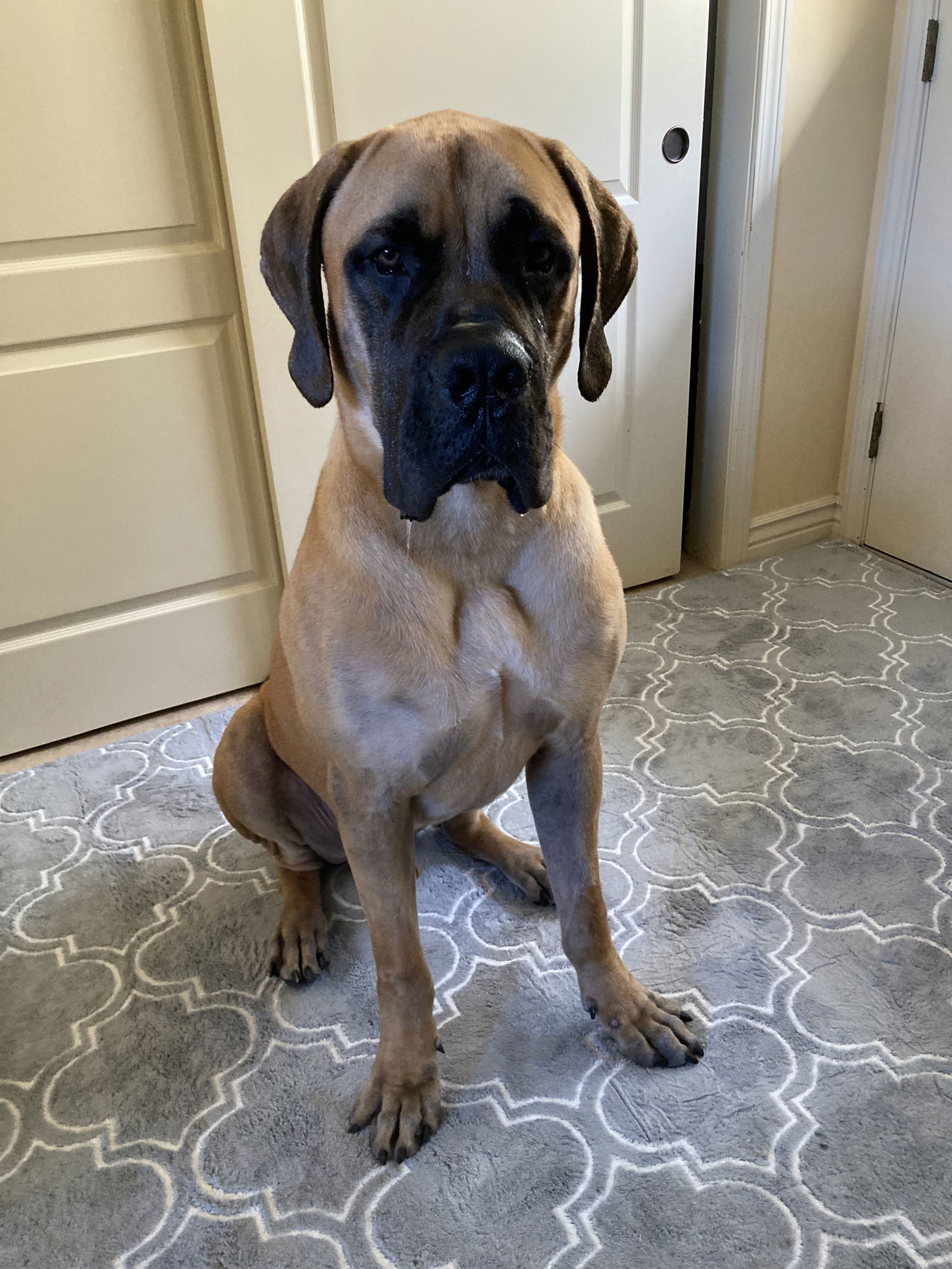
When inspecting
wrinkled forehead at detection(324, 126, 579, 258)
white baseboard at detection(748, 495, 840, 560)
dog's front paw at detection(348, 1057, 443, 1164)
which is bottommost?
white baseboard at detection(748, 495, 840, 560)

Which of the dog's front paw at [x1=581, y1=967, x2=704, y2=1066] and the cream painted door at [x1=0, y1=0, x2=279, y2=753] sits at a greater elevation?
the cream painted door at [x1=0, y1=0, x2=279, y2=753]

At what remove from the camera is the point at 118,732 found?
2.34 metres

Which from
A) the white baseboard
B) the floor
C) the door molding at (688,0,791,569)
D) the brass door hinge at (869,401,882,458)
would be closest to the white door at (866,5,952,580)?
the brass door hinge at (869,401,882,458)

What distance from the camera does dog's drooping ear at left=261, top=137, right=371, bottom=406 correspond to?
3.66ft

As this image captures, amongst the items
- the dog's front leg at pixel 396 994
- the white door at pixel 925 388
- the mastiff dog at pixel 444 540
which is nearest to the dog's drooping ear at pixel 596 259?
the mastiff dog at pixel 444 540

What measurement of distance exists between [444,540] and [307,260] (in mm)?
374

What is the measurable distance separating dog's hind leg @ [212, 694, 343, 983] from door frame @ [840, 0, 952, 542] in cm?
216

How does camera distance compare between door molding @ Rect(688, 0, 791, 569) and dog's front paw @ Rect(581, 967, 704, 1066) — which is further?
door molding @ Rect(688, 0, 791, 569)

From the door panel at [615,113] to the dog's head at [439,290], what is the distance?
1.08m

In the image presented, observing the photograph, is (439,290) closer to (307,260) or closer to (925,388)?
(307,260)

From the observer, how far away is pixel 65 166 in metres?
1.88

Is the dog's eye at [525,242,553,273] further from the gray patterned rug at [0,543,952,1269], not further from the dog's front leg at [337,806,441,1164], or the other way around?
the gray patterned rug at [0,543,952,1269]

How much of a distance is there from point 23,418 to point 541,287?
1.39 meters

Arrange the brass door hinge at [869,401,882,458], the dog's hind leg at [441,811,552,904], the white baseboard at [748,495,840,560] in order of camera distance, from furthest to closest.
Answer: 1. the white baseboard at [748,495,840,560]
2. the brass door hinge at [869,401,882,458]
3. the dog's hind leg at [441,811,552,904]
